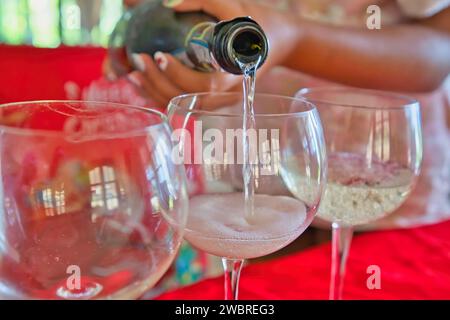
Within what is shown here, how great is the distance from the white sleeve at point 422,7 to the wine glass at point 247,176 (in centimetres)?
55

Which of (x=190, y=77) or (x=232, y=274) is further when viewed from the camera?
(x=190, y=77)

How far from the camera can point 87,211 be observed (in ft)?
1.00

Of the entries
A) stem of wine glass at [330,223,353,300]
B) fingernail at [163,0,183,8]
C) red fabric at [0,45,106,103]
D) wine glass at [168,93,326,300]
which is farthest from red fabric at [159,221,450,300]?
red fabric at [0,45,106,103]

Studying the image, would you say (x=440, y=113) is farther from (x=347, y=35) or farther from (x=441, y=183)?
(x=347, y=35)

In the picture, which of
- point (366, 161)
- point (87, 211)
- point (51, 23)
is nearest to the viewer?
point (87, 211)

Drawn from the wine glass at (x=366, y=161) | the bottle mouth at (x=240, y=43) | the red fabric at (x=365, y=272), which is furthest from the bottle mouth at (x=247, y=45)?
the red fabric at (x=365, y=272)

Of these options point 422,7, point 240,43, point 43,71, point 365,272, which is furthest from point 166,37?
point 43,71

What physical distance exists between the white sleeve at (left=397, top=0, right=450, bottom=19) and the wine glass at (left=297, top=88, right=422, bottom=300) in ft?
1.28

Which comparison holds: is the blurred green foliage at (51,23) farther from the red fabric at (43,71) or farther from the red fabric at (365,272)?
the red fabric at (365,272)

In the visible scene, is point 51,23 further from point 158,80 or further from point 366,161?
point 366,161

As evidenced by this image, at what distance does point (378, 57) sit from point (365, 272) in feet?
1.24

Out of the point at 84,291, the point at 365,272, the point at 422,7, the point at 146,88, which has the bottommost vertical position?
the point at 365,272
